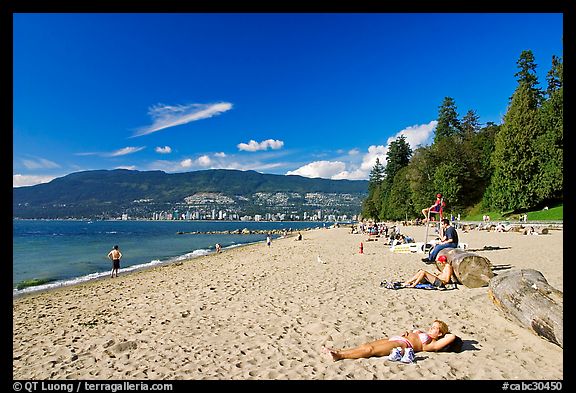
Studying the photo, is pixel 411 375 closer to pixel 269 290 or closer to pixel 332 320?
pixel 332 320

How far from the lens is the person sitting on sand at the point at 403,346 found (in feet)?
14.4

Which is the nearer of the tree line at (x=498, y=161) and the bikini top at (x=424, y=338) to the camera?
the bikini top at (x=424, y=338)

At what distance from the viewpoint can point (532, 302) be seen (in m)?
5.23

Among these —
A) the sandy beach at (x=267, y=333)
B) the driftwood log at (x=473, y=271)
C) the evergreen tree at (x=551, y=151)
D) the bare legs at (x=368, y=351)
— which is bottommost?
the sandy beach at (x=267, y=333)

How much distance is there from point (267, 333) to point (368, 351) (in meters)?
1.84

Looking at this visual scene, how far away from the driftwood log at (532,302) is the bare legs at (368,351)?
2.03 meters

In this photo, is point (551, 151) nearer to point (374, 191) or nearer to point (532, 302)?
point (532, 302)

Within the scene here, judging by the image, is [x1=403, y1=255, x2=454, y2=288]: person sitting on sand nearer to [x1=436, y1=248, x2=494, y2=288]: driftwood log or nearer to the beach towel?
the beach towel

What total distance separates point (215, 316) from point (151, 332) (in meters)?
1.26

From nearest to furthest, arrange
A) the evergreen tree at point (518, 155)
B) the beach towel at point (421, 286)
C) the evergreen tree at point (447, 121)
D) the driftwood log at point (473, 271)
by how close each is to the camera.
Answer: the driftwood log at point (473, 271)
the beach towel at point (421, 286)
the evergreen tree at point (518, 155)
the evergreen tree at point (447, 121)

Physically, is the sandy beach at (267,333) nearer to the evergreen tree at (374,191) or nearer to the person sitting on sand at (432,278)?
the person sitting on sand at (432,278)

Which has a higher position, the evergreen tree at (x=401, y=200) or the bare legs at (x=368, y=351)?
the evergreen tree at (x=401, y=200)

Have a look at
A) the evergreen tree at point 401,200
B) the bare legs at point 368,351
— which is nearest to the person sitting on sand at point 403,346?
the bare legs at point 368,351
